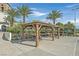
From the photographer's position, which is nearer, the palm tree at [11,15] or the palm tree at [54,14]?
the palm tree at [54,14]

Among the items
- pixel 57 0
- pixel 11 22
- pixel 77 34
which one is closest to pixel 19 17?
pixel 11 22

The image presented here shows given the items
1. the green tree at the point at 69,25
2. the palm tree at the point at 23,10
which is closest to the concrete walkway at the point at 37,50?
the palm tree at the point at 23,10

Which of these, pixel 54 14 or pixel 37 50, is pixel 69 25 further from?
pixel 37 50

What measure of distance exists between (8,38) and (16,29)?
4.53 meters

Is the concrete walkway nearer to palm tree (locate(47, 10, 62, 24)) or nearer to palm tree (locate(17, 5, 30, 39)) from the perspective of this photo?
palm tree (locate(17, 5, 30, 39))

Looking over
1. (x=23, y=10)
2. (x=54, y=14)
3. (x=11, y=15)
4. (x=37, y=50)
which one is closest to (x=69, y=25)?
(x=54, y=14)

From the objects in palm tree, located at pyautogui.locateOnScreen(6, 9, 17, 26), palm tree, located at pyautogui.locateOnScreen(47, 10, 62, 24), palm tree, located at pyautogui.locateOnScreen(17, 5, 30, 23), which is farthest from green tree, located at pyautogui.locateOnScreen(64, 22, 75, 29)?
palm tree, located at pyautogui.locateOnScreen(6, 9, 17, 26)

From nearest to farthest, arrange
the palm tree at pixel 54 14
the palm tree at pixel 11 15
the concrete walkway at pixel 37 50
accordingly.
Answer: the concrete walkway at pixel 37 50, the palm tree at pixel 54 14, the palm tree at pixel 11 15

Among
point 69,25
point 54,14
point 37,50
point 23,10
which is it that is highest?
point 23,10

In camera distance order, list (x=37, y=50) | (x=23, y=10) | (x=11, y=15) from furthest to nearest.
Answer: (x=11, y=15), (x=23, y=10), (x=37, y=50)

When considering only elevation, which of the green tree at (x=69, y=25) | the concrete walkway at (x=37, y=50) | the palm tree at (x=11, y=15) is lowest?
the concrete walkway at (x=37, y=50)

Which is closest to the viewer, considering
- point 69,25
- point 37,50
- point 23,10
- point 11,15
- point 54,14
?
point 37,50

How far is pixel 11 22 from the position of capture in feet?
102

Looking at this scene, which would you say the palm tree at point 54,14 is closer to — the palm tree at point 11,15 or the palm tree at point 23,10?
the palm tree at point 23,10
